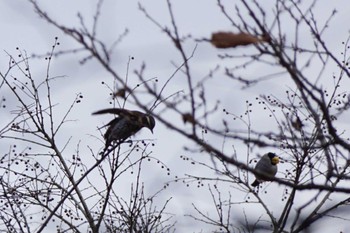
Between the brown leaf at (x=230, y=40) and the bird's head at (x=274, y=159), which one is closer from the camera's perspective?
the brown leaf at (x=230, y=40)

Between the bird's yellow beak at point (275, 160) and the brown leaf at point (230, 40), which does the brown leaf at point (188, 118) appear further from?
the bird's yellow beak at point (275, 160)

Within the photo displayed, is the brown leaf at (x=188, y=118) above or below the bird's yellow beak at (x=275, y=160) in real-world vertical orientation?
below

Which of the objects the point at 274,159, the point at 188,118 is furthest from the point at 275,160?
the point at 188,118

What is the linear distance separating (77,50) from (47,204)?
14.5 ft

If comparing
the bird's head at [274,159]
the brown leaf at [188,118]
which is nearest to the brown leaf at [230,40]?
the brown leaf at [188,118]

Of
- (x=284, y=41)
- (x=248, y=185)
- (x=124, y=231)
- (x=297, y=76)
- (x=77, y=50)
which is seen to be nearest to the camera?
(x=297, y=76)

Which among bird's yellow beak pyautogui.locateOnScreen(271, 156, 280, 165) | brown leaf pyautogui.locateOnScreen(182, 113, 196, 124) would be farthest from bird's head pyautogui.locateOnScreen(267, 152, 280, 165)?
brown leaf pyautogui.locateOnScreen(182, 113, 196, 124)

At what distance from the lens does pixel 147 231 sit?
7.38m

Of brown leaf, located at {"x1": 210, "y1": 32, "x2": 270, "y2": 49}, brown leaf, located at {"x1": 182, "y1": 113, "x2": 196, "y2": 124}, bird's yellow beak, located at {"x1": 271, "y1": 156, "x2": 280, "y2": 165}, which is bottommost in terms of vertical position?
brown leaf, located at {"x1": 182, "y1": 113, "x2": 196, "y2": 124}

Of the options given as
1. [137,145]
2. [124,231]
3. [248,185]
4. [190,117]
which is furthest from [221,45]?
[124,231]

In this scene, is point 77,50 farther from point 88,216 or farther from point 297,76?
point 88,216

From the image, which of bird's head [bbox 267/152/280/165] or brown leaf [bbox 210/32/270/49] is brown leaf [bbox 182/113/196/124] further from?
bird's head [bbox 267/152/280/165]

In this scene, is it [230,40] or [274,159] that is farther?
[274,159]

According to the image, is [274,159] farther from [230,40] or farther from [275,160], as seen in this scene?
[230,40]
